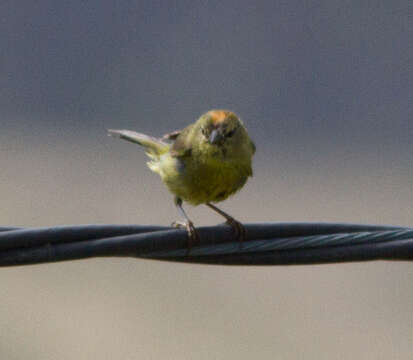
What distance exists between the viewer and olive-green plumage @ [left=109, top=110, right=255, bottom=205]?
6281 mm

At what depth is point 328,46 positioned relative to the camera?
18.5 m

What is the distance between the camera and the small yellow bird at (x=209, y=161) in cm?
628

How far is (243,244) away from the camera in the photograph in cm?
437

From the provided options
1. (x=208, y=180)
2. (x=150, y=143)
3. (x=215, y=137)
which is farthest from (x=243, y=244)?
(x=150, y=143)

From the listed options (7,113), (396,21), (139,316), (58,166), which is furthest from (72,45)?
(139,316)

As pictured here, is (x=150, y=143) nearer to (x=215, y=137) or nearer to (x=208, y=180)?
(x=215, y=137)

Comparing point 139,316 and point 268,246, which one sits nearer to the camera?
point 268,246

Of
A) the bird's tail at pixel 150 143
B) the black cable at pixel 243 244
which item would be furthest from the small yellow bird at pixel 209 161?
the black cable at pixel 243 244

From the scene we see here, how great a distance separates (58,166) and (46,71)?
8.18 ft

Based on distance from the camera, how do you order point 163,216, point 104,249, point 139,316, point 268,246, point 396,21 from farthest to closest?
point 396,21 → point 163,216 → point 139,316 → point 268,246 → point 104,249

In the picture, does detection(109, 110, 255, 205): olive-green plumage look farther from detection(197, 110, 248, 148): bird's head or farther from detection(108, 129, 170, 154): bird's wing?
detection(108, 129, 170, 154): bird's wing

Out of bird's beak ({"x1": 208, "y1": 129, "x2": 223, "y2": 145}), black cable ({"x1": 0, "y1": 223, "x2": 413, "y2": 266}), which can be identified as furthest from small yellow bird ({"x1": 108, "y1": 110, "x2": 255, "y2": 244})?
black cable ({"x1": 0, "y1": 223, "x2": 413, "y2": 266})

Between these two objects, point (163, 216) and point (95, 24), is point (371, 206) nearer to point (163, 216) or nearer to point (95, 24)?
point (163, 216)

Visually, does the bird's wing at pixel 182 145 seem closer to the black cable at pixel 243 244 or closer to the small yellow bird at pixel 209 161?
the small yellow bird at pixel 209 161
